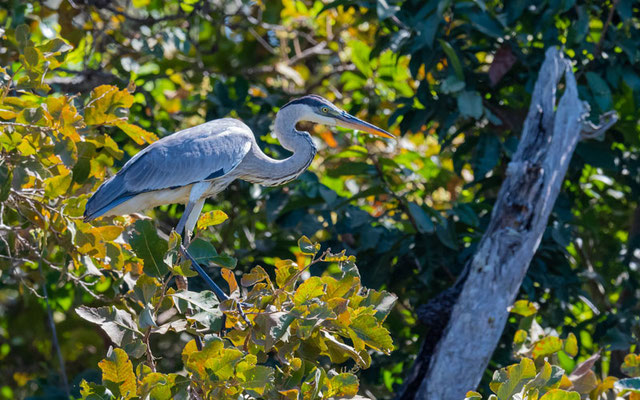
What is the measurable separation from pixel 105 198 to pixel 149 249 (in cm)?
76

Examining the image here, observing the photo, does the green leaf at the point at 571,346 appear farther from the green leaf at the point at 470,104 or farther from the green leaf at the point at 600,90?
the green leaf at the point at 600,90

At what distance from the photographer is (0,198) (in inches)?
117

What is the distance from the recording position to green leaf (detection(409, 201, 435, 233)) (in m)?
3.74

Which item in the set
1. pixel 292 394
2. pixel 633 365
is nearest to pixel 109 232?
pixel 292 394

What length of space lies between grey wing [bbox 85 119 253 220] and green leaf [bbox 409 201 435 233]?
757mm

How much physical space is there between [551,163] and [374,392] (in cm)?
149

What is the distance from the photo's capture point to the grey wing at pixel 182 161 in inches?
137

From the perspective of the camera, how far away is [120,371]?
241cm

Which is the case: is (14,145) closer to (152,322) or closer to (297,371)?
(152,322)

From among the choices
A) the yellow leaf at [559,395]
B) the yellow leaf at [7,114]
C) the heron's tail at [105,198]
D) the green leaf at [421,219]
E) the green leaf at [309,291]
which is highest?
the yellow leaf at [7,114]

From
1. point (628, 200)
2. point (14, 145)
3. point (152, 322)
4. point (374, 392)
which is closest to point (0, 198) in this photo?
point (14, 145)

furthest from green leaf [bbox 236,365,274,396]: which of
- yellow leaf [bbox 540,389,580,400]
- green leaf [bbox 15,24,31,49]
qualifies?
green leaf [bbox 15,24,31,49]

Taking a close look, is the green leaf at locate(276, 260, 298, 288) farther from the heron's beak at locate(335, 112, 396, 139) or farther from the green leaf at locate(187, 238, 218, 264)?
the heron's beak at locate(335, 112, 396, 139)

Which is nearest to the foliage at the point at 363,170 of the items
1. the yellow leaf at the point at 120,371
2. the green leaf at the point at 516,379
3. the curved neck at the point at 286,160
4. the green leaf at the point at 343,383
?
the curved neck at the point at 286,160
